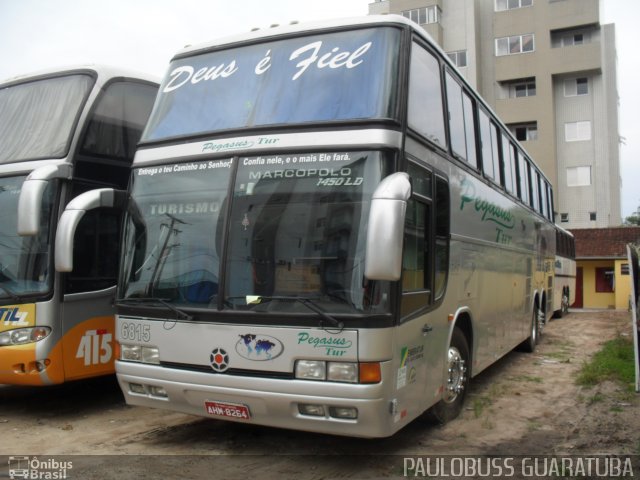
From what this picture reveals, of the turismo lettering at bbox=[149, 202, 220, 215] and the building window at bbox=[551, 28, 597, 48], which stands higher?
the building window at bbox=[551, 28, 597, 48]

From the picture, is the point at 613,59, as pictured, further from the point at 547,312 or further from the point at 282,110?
the point at 282,110

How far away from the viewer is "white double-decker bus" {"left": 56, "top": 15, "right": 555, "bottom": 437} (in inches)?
187

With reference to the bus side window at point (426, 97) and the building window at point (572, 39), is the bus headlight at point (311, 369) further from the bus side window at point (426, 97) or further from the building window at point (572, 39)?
the building window at point (572, 39)

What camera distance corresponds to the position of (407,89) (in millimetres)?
5254

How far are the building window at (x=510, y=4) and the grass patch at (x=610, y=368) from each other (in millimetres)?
30923

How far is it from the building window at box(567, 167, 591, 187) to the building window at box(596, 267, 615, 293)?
19.5 ft

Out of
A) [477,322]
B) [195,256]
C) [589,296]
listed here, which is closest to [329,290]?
[195,256]

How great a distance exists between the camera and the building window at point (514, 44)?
37375 millimetres

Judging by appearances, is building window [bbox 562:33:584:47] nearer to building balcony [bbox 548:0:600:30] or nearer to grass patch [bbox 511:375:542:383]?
building balcony [bbox 548:0:600:30]

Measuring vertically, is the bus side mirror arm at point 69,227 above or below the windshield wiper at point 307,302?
above

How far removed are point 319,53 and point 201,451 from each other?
382 cm

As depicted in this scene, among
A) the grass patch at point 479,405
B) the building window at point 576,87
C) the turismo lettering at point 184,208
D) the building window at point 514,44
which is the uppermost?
the building window at point 514,44

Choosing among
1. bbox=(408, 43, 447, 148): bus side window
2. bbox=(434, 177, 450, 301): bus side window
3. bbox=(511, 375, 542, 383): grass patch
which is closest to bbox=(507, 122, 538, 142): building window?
bbox=(511, 375, 542, 383): grass patch

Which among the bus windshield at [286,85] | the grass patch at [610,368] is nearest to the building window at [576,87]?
the grass patch at [610,368]
